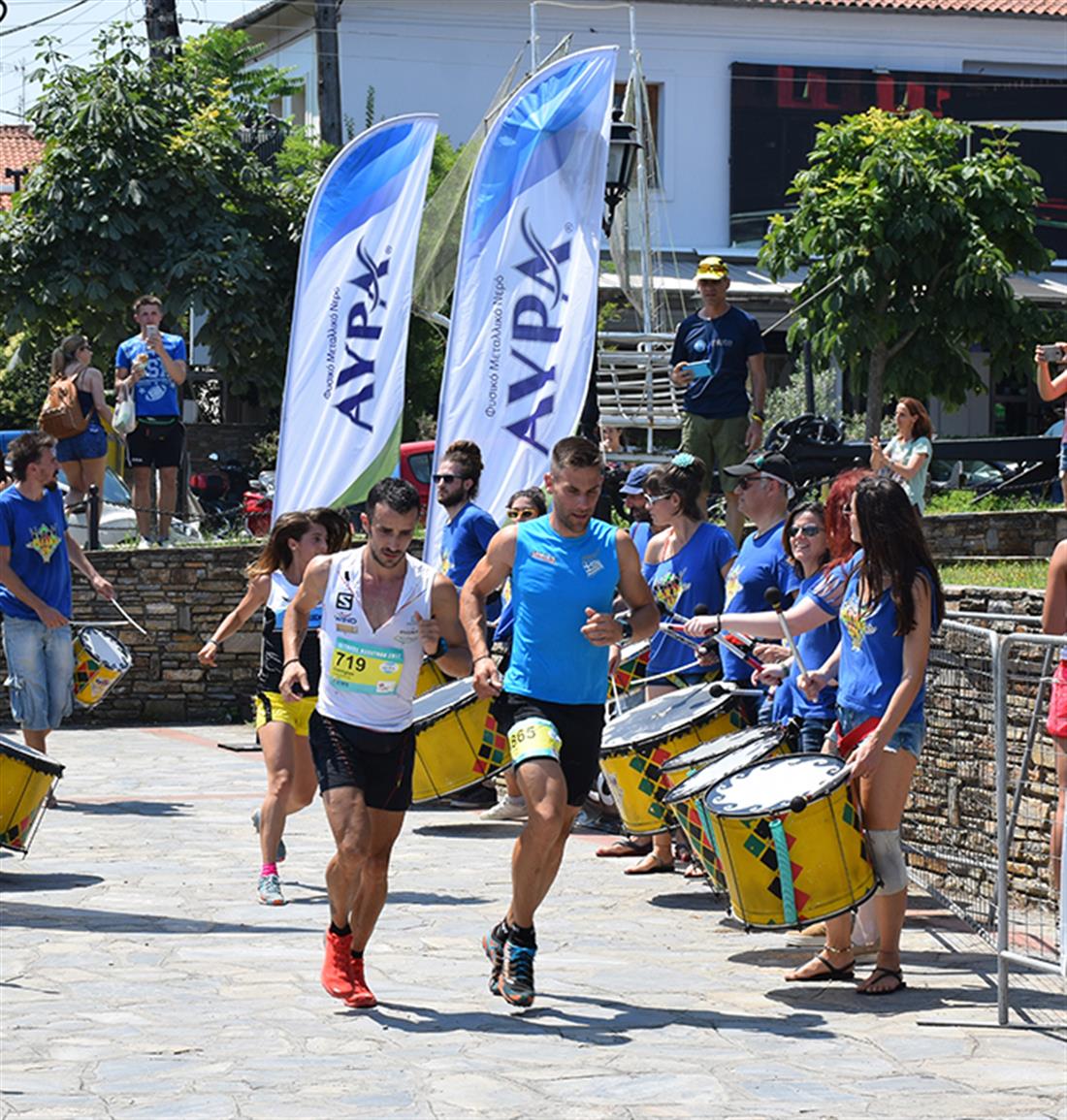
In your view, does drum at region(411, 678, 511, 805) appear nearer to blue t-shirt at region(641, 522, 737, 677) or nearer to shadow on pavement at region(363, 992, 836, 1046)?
blue t-shirt at region(641, 522, 737, 677)

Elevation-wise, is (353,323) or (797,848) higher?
(353,323)

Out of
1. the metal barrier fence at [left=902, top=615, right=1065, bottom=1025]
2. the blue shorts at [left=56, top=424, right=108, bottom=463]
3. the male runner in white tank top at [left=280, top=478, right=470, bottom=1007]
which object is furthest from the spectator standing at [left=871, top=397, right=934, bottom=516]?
the male runner in white tank top at [left=280, top=478, right=470, bottom=1007]

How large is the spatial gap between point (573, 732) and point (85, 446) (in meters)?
10.5

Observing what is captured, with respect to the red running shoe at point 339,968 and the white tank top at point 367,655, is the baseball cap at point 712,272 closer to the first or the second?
the white tank top at point 367,655

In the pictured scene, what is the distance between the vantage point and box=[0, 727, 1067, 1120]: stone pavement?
21.0 ft

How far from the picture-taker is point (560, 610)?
799 cm

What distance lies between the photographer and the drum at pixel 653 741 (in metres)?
9.52

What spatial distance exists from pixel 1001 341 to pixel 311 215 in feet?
38.2

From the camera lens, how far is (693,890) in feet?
33.8

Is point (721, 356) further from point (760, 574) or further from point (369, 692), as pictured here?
point (369, 692)

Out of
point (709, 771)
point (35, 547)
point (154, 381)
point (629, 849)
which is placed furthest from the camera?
point (154, 381)

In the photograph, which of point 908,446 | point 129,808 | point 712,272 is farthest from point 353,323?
point 129,808

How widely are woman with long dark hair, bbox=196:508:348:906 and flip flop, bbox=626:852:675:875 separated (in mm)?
1722

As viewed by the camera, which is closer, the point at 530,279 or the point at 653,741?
the point at 653,741
